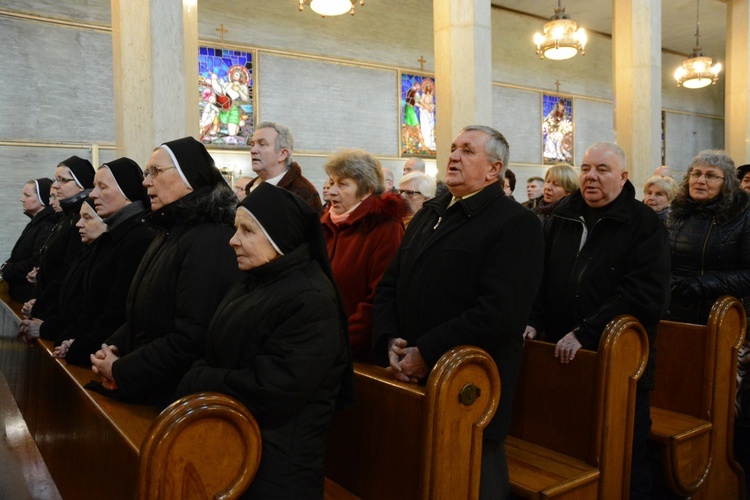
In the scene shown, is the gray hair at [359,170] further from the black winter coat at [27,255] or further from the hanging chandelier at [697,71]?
the hanging chandelier at [697,71]

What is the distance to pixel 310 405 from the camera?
204cm

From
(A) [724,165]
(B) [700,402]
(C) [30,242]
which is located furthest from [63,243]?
(A) [724,165]

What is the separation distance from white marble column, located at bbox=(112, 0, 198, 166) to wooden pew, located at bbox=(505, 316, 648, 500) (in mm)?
3994

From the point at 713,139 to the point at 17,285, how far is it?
18.5m

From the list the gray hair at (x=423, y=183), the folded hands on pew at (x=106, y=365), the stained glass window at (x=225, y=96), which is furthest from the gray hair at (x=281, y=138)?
the stained glass window at (x=225, y=96)

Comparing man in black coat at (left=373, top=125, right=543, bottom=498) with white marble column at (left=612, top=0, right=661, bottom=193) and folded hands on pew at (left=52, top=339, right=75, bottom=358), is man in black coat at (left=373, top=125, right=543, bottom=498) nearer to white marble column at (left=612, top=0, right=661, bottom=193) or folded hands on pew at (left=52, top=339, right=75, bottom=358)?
folded hands on pew at (left=52, top=339, right=75, bottom=358)

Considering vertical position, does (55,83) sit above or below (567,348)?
above

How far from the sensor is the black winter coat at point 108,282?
9.78 feet

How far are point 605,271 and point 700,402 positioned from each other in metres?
1.04

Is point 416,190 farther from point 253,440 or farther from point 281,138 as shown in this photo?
point 253,440

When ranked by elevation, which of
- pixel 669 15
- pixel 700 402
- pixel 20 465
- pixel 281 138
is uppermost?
pixel 669 15

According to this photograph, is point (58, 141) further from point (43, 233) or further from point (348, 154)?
point (348, 154)

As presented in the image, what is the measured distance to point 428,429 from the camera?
2.06 metres

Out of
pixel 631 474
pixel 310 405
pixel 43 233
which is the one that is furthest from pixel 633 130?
pixel 310 405
